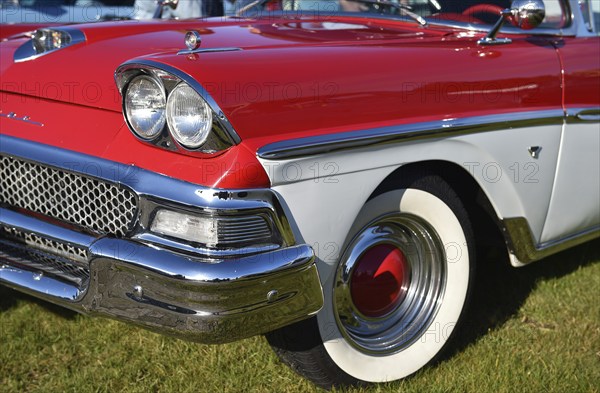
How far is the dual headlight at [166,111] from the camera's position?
2.09m

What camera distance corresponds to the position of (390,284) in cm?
271

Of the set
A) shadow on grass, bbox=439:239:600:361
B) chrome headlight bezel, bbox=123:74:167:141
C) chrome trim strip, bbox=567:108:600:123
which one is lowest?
shadow on grass, bbox=439:239:600:361

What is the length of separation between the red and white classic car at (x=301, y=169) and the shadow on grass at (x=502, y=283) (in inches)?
13.7

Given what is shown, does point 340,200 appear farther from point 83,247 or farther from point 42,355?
point 42,355

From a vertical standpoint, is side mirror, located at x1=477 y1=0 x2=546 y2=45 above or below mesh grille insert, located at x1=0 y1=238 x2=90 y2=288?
above

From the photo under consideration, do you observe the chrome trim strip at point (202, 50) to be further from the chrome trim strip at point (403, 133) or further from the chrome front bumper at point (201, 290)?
the chrome front bumper at point (201, 290)

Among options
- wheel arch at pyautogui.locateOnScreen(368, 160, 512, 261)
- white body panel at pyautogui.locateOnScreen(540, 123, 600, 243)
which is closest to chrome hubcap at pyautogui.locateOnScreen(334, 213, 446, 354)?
wheel arch at pyautogui.locateOnScreen(368, 160, 512, 261)

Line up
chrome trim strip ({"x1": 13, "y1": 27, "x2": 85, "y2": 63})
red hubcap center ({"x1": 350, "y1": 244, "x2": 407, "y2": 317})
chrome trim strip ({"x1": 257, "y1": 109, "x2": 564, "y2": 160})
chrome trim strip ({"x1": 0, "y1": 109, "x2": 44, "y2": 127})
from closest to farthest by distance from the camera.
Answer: chrome trim strip ({"x1": 257, "y1": 109, "x2": 564, "y2": 160}) → chrome trim strip ({"x1": 0, "y1": 109, "x2": 44, "y2": 127}) → red hubcap center ({"x1": 350, "y1": 244, "x2": 407, "y2": 317}) → chrome trim strip ({"x1": 13, "y1": 27, "x2": 85, "y2": 63})

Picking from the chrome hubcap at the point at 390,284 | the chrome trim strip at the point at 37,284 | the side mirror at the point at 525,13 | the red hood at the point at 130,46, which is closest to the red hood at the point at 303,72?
the red hood at the point at 130,46

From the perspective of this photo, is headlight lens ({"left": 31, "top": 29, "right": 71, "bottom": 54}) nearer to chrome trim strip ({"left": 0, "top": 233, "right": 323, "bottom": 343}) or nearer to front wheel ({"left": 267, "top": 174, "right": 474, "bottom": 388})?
chrome trim strip ({"left": 0, "top": 233, "right": 323, "bottom": 343})

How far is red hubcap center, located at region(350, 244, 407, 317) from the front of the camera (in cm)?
260

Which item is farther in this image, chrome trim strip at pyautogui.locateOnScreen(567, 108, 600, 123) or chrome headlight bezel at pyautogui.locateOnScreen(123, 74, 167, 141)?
chrome trim strip at pyautogui.locateOnScreen(567, 108, 600, 123)

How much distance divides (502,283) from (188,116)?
80.6 inches

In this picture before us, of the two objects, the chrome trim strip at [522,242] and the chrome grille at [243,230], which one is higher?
the chrome grille at [243,230]
